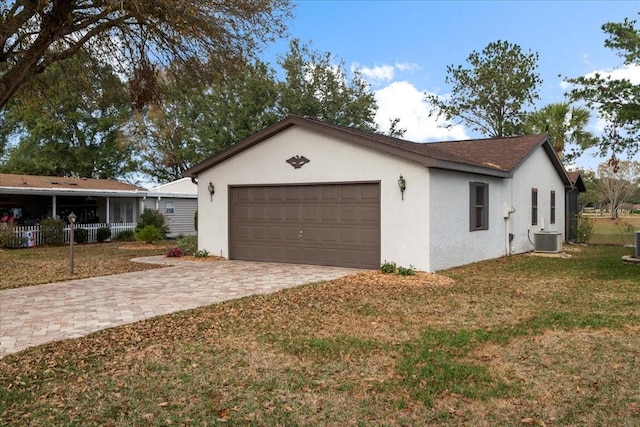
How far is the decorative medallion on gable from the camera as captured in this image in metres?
12.9

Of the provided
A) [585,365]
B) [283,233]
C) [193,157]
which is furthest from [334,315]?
[193,157]

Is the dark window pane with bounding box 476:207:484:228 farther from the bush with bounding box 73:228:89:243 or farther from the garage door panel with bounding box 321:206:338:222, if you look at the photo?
the bush with bounding box 73:228:89:243

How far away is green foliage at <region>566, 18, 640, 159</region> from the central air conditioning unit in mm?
4738

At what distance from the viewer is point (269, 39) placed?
11.3m

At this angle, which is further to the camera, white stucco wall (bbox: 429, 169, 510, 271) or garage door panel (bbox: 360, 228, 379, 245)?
garage door panel (bbox: 360, 228, 379, 245)

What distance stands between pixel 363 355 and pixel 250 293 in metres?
4.05

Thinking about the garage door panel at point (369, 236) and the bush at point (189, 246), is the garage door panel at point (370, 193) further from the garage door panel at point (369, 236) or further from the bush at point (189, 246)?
the bush at point (189, 246)

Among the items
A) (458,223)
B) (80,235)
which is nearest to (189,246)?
(458,223)

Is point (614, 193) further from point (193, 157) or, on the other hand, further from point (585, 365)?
point (585, 365)

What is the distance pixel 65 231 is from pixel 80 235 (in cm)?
62

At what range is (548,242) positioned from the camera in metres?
16.0

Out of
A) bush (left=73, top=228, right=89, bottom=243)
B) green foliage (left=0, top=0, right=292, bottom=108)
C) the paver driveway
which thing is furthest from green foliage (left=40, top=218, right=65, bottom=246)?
the paver driveway

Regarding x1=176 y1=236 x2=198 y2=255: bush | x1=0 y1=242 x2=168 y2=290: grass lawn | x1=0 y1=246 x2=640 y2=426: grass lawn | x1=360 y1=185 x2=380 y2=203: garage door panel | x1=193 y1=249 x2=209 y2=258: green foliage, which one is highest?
x1=360 y1=185 x2=380 y2=203: garage door panel

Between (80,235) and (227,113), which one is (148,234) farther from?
(227,113)
